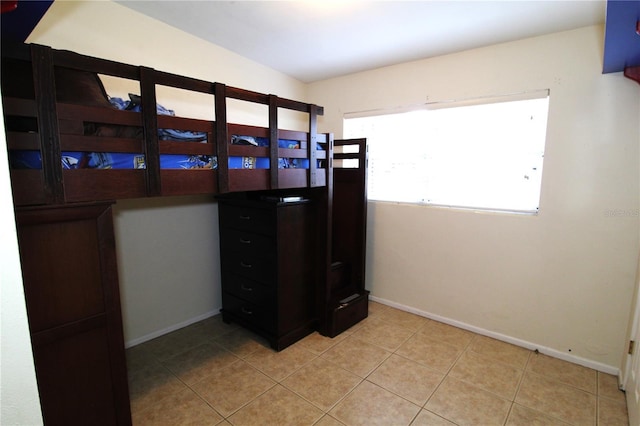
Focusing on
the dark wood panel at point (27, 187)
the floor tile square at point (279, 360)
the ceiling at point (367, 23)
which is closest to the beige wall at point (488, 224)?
the ceiling at point (367, 23)

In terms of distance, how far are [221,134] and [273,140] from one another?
1.20 ft

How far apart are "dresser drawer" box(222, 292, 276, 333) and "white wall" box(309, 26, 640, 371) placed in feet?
4.63

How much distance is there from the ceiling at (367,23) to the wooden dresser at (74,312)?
1.53 meters

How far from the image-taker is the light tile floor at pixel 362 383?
1674mm

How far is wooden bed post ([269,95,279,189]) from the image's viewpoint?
1.86m

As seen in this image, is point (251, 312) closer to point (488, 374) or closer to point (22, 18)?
point (488, 374)

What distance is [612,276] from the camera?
6.57 feet

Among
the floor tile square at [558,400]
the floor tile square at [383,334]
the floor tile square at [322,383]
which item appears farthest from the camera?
the floor tile square at [383,334]

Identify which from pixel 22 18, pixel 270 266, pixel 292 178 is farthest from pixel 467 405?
pixel 22 18

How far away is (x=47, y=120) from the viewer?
42.6 inches

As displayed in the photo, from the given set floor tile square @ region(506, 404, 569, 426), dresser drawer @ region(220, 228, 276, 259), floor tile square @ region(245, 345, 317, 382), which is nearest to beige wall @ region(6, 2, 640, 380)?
dresser drawer @ region(220, 228, 276, 259)

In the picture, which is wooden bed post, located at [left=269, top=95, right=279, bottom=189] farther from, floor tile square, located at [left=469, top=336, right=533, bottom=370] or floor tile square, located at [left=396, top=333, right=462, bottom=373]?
floor tile square, located at [left=469, top=336, right=533, bottom=370]

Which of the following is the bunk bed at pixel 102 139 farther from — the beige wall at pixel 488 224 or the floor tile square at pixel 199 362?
the floor tile square at pixel 199 362

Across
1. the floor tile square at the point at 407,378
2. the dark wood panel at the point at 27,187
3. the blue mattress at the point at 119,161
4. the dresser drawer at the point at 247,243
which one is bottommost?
the floor tile square at the point at 407,378
